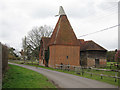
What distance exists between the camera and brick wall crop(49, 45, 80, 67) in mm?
31188

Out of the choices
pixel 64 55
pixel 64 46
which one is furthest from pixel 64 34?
pixel 64 55

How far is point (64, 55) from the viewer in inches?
1246

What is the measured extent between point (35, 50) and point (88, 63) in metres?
20.4

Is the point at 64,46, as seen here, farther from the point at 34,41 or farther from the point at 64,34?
the point at 34,41

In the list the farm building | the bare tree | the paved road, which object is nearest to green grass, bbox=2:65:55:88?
the paved road

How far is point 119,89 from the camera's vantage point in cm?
971

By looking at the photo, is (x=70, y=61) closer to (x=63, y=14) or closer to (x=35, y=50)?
(x=63, y=14)

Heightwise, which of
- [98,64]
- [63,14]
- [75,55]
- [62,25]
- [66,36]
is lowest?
[98,64]

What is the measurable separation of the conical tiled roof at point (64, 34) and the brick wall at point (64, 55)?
1.06m

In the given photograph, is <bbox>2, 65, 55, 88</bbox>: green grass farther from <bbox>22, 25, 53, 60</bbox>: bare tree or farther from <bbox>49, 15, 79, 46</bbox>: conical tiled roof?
<bbox>22, 25, 53, 60</bbox>: bare tree

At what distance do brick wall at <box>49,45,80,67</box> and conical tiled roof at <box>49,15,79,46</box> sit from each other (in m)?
1.06

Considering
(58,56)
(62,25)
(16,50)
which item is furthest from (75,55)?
(16,50)

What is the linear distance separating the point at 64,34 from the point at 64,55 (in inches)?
182

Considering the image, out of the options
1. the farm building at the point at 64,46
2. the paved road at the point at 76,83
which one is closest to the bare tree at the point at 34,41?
the farm building at the point at 64,46
